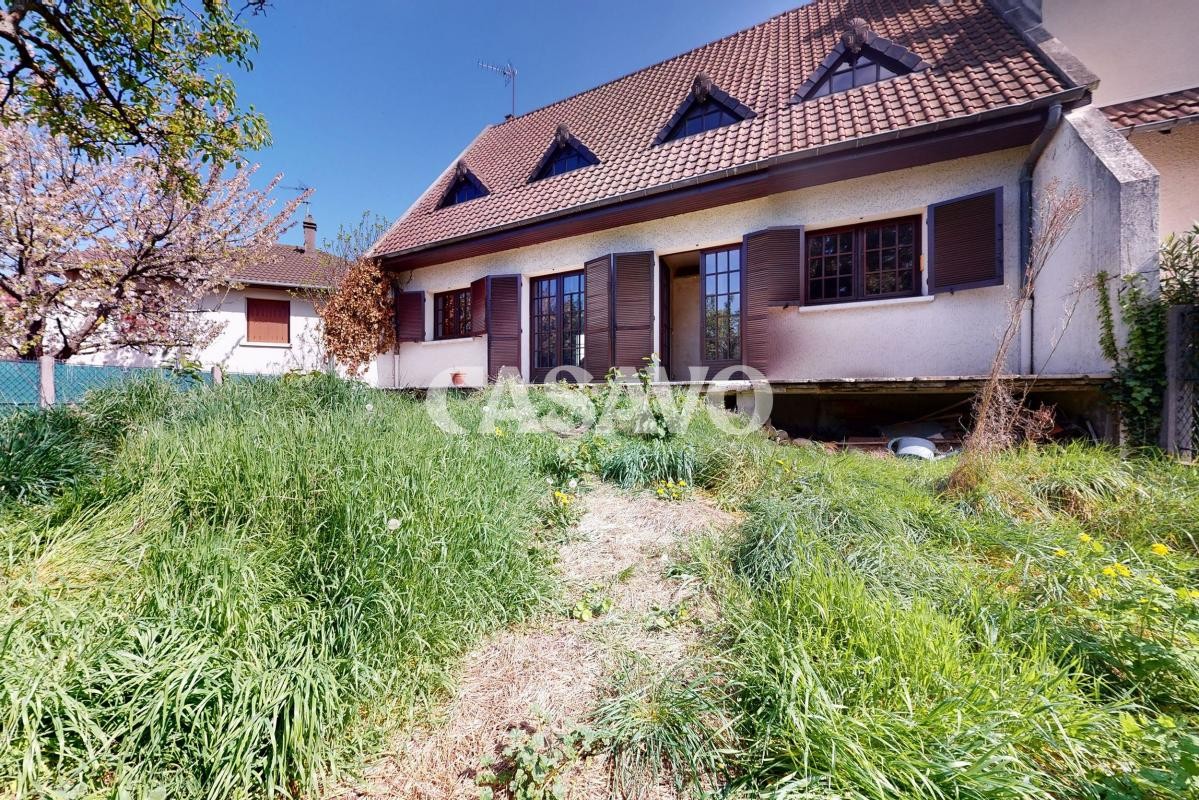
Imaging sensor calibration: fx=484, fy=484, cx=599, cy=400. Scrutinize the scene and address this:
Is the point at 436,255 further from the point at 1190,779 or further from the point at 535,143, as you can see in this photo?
the point at 1190,779

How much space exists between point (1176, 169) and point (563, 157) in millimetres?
8842

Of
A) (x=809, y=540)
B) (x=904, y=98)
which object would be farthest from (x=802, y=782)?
(x=904, y=98)

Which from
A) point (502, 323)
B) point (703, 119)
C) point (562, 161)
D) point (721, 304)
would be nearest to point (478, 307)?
point (502, 323)

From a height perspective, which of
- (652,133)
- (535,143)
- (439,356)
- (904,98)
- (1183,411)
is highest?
(535,143)

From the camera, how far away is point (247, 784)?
5.07 feet

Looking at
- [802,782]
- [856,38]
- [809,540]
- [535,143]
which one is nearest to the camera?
[802,782]

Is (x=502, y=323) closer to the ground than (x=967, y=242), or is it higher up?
closer to the ground

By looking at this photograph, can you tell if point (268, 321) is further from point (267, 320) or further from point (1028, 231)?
point (1028, 231)

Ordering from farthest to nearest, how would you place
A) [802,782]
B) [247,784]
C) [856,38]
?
[856,38]
[247,784]
[802,782]

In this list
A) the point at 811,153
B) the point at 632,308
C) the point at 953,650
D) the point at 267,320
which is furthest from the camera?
the point at 267,320

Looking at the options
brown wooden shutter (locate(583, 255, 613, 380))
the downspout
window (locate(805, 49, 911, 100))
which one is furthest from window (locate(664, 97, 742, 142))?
the downspout

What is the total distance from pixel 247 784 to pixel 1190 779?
2.63 meters

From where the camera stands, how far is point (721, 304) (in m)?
7.45

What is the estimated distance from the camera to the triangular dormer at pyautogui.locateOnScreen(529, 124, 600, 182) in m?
9.16
